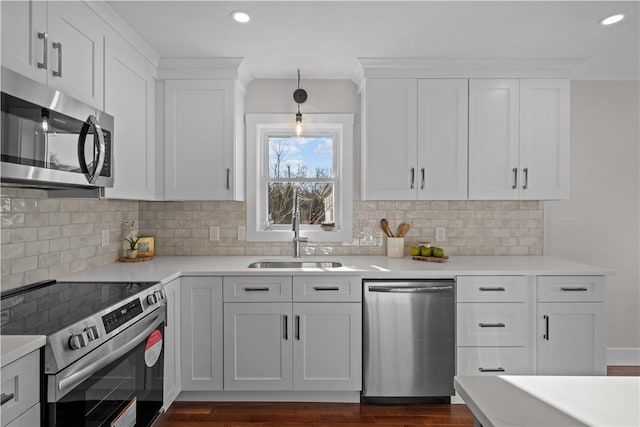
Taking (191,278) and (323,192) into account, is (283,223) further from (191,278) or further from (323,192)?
(191,278)

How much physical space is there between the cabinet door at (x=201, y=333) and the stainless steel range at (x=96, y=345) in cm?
36

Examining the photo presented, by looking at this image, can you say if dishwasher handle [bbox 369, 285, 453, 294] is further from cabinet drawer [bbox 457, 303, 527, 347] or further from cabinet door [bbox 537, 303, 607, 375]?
cabinet door [bbox 537, 303, 607, 375]

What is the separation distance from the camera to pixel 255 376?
2.62m

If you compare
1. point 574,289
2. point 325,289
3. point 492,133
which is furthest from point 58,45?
point 574,289

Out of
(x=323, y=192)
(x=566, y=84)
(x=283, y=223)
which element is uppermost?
(x=566, y=84)

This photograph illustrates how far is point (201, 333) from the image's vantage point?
260 centimetres

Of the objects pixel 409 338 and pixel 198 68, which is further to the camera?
pixel 198 68

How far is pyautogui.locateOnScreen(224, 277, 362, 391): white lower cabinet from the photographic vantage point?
261 cm

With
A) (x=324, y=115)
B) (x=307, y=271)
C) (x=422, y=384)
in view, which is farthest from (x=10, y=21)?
(x=422, y=384)

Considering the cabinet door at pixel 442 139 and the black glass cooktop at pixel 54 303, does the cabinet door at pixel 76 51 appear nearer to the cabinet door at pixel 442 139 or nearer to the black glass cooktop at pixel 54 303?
the black glass cooktop at pixel 54 303

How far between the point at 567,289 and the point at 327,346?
1598 millimetres

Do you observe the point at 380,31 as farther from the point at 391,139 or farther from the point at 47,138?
the point at 47,138

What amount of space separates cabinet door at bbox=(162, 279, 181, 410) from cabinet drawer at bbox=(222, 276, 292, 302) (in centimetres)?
31

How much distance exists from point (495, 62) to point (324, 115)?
1.32 metres
